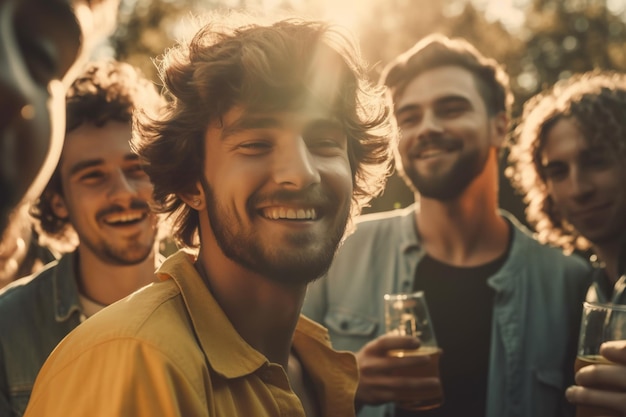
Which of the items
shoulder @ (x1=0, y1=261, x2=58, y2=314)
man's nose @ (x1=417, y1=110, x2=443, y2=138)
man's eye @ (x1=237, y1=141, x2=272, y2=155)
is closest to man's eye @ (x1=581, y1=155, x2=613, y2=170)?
man's nose @ (x1=417, y1=110, x2=443, y2=138)

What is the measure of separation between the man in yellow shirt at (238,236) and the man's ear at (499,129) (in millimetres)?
2164

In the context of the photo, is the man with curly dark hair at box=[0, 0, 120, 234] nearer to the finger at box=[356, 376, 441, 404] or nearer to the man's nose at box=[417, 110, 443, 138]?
the finger at box=[356, 376, 441, 404]

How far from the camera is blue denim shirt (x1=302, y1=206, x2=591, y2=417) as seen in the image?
445 cm

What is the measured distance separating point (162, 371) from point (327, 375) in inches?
49.8

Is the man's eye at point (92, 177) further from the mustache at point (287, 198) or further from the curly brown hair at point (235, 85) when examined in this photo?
the mustache at point (287, 198)

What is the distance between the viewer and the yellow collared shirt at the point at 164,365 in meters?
1.97

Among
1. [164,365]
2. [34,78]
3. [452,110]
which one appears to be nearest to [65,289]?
[164,365]

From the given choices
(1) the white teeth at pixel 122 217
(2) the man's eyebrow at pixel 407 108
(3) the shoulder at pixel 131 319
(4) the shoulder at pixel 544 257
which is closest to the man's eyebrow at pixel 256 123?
(3) the shoulder at pixel 131 319

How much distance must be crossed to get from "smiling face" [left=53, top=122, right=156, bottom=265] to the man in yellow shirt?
0.83m

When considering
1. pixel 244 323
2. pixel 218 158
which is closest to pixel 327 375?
pixel 244 323

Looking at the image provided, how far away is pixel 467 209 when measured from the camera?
16.0 ft

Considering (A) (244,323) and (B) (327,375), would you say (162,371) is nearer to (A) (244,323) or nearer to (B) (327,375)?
(A) (244,323)

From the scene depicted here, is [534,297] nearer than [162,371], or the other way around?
[162,371]

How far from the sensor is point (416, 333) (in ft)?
11.8
